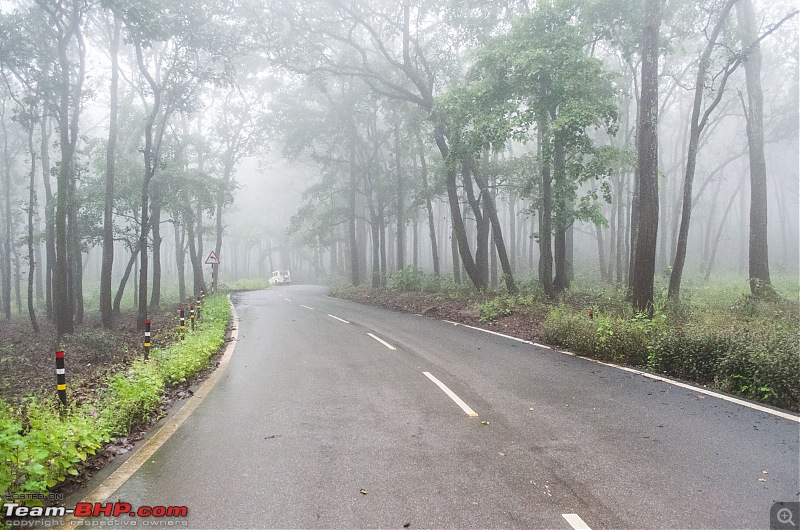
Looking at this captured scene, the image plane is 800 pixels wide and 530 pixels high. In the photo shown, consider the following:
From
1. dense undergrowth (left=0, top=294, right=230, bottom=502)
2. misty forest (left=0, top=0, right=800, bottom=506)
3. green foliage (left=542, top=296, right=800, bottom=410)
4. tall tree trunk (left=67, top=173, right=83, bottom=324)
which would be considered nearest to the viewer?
dense undergrowth (left=0, top=294, right=230, bottom=502)

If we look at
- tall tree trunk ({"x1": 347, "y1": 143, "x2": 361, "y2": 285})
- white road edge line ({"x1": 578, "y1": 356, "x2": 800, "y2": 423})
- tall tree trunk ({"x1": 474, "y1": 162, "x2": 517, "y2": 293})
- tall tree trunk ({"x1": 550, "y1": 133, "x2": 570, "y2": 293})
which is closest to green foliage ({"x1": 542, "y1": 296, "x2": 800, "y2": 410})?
white road edge line ({"x1": 578, "y1": 356, "x2": 800, "y2": 423})

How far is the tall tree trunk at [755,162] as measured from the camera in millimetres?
14883

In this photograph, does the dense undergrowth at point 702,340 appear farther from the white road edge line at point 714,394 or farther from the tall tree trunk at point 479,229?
the tall tree trunk at point 479,229

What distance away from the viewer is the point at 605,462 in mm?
4738

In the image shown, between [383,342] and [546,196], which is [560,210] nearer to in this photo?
[546,196]

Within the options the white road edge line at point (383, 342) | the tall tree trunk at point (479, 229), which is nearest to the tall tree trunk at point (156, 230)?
the white road edge line at point (383, 342)

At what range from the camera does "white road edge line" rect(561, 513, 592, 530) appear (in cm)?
357

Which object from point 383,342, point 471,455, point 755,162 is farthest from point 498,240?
point 471,455

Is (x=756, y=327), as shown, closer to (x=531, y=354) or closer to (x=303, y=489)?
(x=531, y=354)
